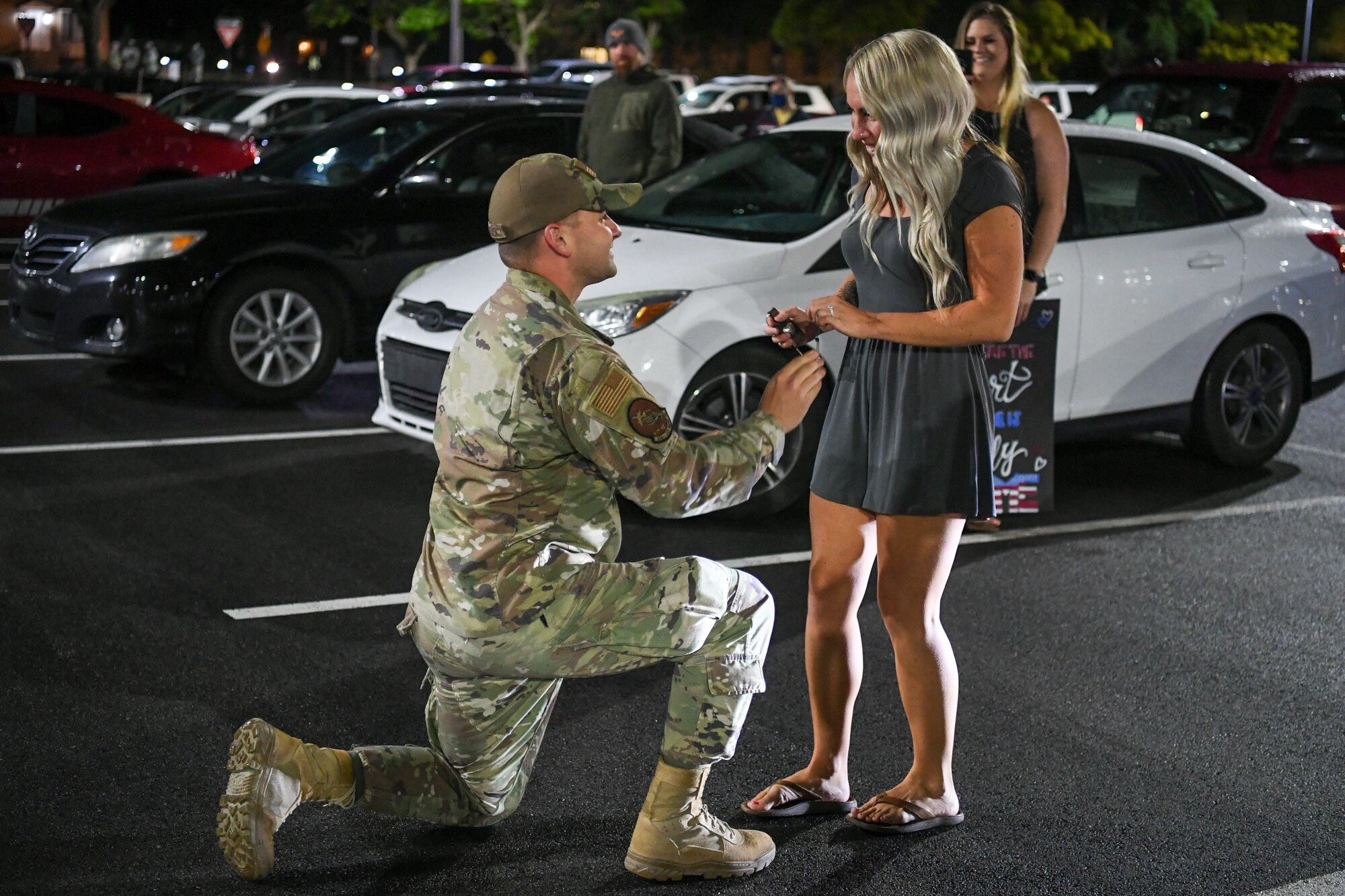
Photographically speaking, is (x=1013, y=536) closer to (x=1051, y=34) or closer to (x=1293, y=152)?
(x=1293, y=152)

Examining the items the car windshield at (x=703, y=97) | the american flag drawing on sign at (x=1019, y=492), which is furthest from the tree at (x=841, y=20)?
the american flag drawing on sign at (x=1019, y=492)

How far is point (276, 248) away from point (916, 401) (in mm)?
5676

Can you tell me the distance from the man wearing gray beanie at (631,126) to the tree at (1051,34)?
3733 centimetres

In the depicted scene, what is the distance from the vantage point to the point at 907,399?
3859 mm

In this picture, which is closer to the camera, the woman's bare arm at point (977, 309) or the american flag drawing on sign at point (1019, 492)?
the woman's bare arm at point (977, 309)

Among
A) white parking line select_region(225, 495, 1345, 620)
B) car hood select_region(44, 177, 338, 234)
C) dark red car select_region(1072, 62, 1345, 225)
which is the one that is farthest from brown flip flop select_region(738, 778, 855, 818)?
dark red car select_region(1072, 62, 1345, 225)

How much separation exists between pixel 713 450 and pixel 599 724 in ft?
4.97

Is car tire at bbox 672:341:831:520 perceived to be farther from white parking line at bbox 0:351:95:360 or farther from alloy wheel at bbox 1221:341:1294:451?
white parking line at bbox 0:351:95:360

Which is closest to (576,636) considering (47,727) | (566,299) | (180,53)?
(566,299)

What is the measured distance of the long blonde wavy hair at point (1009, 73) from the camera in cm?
591

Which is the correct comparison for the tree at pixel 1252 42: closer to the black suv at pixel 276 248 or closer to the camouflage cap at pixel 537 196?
the black suv at pixel 276 248

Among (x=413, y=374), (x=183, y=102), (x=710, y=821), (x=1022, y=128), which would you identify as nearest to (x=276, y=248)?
(x=413, y=374)

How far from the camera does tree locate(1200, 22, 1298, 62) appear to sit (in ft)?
168

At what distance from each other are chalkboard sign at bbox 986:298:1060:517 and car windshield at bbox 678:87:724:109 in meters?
22.2
